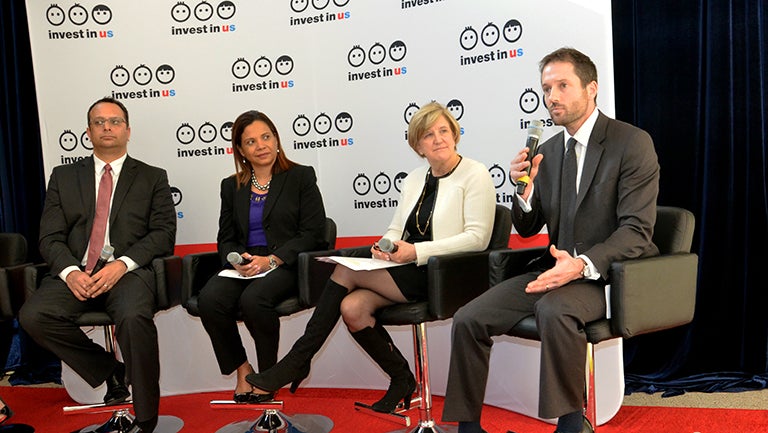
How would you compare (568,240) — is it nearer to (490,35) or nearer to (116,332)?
(490,35)

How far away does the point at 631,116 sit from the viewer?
3883 mm

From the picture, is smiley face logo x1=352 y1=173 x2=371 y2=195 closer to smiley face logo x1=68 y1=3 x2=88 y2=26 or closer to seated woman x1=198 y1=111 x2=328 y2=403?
seated woman x1=198 y1=111 x2=328 y2=403

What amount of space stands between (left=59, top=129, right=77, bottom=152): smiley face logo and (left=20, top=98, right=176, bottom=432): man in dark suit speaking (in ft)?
2.30

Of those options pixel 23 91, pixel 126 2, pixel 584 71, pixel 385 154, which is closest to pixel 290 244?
pixel 385 154

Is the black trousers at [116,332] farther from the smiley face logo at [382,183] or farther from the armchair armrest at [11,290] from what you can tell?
the smiley face logo at [382,183]

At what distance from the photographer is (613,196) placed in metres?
2.77

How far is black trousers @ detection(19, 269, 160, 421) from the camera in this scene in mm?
3424

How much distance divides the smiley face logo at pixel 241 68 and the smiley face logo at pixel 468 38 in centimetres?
138

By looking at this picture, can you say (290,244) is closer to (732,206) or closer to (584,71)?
(584,71)

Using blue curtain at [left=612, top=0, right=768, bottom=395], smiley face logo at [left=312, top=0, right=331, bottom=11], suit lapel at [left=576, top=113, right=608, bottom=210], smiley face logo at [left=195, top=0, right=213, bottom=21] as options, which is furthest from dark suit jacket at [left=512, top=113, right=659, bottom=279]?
smiley face logo at [left=195, top=0, right=213, bottom=21]

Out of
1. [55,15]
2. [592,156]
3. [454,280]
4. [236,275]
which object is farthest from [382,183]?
[55,15]

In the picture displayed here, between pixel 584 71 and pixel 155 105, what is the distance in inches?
113

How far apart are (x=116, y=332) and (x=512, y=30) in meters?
2.48

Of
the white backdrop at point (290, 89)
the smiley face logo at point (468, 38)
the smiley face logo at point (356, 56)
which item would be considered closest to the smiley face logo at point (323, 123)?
the white backdrop at point (290, 89)
